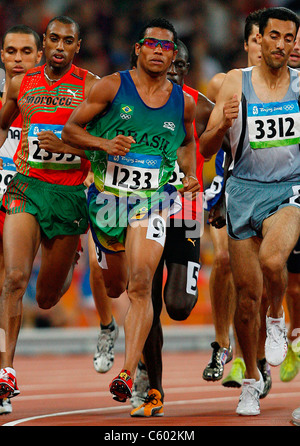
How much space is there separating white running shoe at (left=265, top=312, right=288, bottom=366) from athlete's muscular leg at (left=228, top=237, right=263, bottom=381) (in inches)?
15.3

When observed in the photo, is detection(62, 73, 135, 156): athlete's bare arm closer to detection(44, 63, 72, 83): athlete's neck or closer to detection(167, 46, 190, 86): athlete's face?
detection(44, 63, 72, 83): athlete's neck

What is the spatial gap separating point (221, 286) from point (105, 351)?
1.32 m

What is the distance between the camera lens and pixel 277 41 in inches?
301

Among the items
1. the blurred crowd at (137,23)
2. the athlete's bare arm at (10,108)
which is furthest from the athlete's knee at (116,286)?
the blurred crowd at (137,23)

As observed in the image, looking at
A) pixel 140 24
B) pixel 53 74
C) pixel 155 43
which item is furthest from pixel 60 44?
pixel 140 24

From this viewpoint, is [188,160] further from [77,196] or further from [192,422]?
[192,422]

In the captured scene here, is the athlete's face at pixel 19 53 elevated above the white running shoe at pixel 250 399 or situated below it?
above

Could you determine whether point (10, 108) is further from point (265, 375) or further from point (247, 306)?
point (265, 375)

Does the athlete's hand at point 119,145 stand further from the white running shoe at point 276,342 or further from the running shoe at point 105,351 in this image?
the running shoe at point 105,351

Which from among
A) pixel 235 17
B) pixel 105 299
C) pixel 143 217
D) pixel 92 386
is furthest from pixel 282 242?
pixel 235 17

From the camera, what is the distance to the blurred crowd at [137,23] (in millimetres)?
18438

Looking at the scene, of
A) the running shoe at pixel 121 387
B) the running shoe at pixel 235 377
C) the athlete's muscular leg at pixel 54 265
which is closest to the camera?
the running shoe at pixel 121 387

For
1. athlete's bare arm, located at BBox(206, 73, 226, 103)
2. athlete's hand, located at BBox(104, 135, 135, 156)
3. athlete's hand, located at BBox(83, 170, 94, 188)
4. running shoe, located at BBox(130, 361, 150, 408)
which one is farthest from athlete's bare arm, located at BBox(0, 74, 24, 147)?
running shoe, located at BBox(130, 361, 150, 408)

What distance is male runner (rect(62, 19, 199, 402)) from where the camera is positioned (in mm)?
7304
